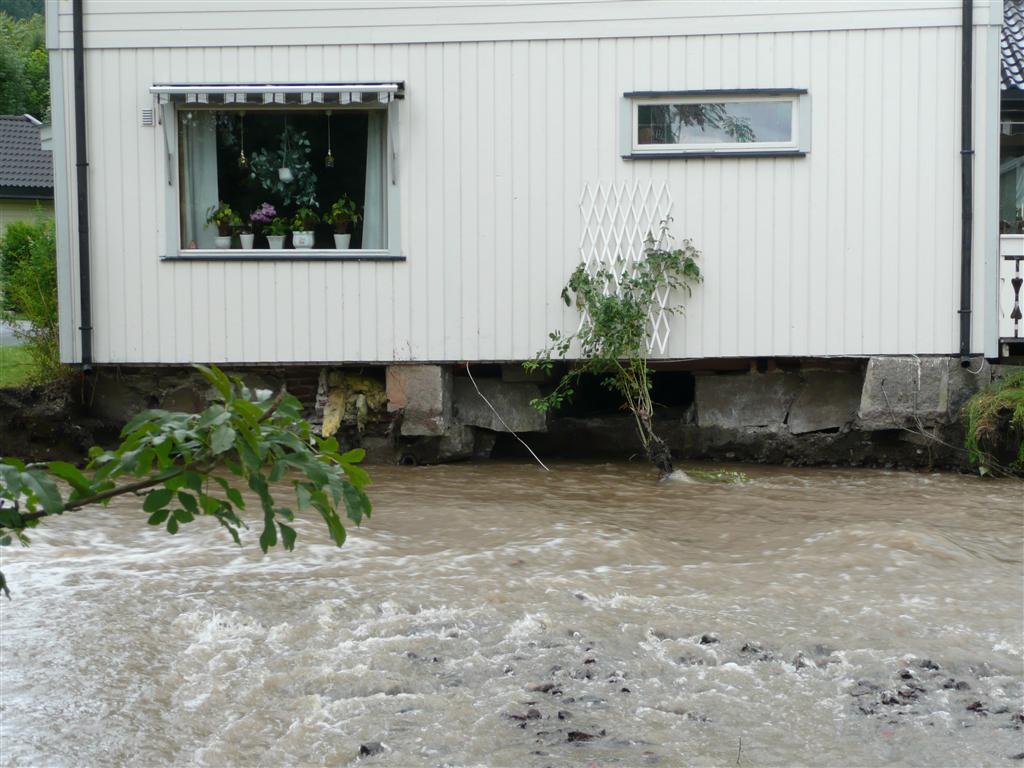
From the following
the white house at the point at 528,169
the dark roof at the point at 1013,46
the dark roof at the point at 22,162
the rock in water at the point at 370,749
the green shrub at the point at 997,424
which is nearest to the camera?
the rock in water at the point at 370,749

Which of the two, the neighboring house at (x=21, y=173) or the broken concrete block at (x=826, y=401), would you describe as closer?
the broken concrete block at (x=826, y=401)

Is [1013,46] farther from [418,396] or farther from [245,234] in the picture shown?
[245,234]

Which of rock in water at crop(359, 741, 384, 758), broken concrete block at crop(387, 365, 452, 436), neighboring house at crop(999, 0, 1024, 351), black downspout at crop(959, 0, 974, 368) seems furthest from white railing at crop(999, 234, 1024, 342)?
rock in water at crop(359, 741, 384, 758)

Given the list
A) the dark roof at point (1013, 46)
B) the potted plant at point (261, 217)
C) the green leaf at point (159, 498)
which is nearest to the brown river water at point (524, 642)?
the green leaf at point (159, 498)

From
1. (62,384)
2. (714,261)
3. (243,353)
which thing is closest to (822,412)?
(714,261)

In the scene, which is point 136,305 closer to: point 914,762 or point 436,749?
point 436,749

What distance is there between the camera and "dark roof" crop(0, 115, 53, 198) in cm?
2503

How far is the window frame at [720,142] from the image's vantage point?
28.3ft

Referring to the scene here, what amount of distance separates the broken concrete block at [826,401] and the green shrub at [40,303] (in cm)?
622

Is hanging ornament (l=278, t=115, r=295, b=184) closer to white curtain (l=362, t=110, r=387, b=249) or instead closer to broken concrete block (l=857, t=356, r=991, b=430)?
white curtain (l=362, t=110, r=387, b=249)

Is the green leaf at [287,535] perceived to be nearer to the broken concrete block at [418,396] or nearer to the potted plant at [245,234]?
the broken concrete block at [418,396]

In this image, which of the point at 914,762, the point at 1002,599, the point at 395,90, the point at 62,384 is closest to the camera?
the point at 914,762

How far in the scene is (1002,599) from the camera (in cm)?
546

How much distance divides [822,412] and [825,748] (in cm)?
596
